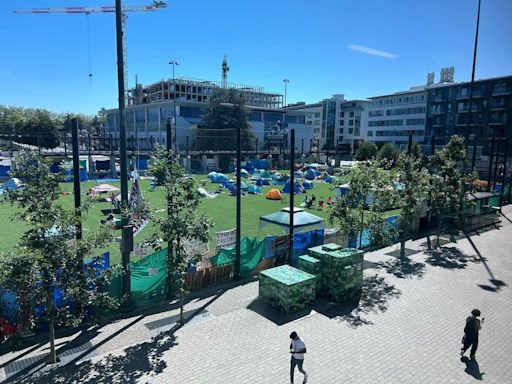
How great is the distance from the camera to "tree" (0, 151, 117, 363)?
24.4 feet

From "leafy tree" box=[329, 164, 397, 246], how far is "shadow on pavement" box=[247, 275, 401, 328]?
2397 mm

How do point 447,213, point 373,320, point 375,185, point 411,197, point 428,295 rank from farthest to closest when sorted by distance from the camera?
point 447,213 → point 411,197 → point 375,185 → point 428,295 → point 373,320

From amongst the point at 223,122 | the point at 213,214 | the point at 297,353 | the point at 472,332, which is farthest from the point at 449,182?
the point at 223,122

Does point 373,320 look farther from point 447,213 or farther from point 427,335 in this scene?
point 447,213

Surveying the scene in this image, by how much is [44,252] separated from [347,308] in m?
8.91

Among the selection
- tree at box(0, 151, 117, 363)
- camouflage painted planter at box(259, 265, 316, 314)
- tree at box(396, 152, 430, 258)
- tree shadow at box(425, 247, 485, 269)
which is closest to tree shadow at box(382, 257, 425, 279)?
tree at box(396, 152, 430, 258)

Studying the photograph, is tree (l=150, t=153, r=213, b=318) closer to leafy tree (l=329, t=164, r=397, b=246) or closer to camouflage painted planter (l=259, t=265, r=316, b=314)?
camouflage painted planter (l=259, t=265, r=316, b=314)

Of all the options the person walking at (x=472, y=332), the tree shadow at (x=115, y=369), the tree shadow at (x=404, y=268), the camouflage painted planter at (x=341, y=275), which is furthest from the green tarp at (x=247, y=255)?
the person walking at (x=472, y=332)

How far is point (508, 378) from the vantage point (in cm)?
836

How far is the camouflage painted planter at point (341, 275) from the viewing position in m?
12.3

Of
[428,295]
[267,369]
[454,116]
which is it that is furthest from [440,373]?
[454,116]

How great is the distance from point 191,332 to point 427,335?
21.5 ft

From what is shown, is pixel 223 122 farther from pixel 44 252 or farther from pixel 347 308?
pixel 44 252

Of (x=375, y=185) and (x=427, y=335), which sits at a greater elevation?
Result: (x=375, y=185)
